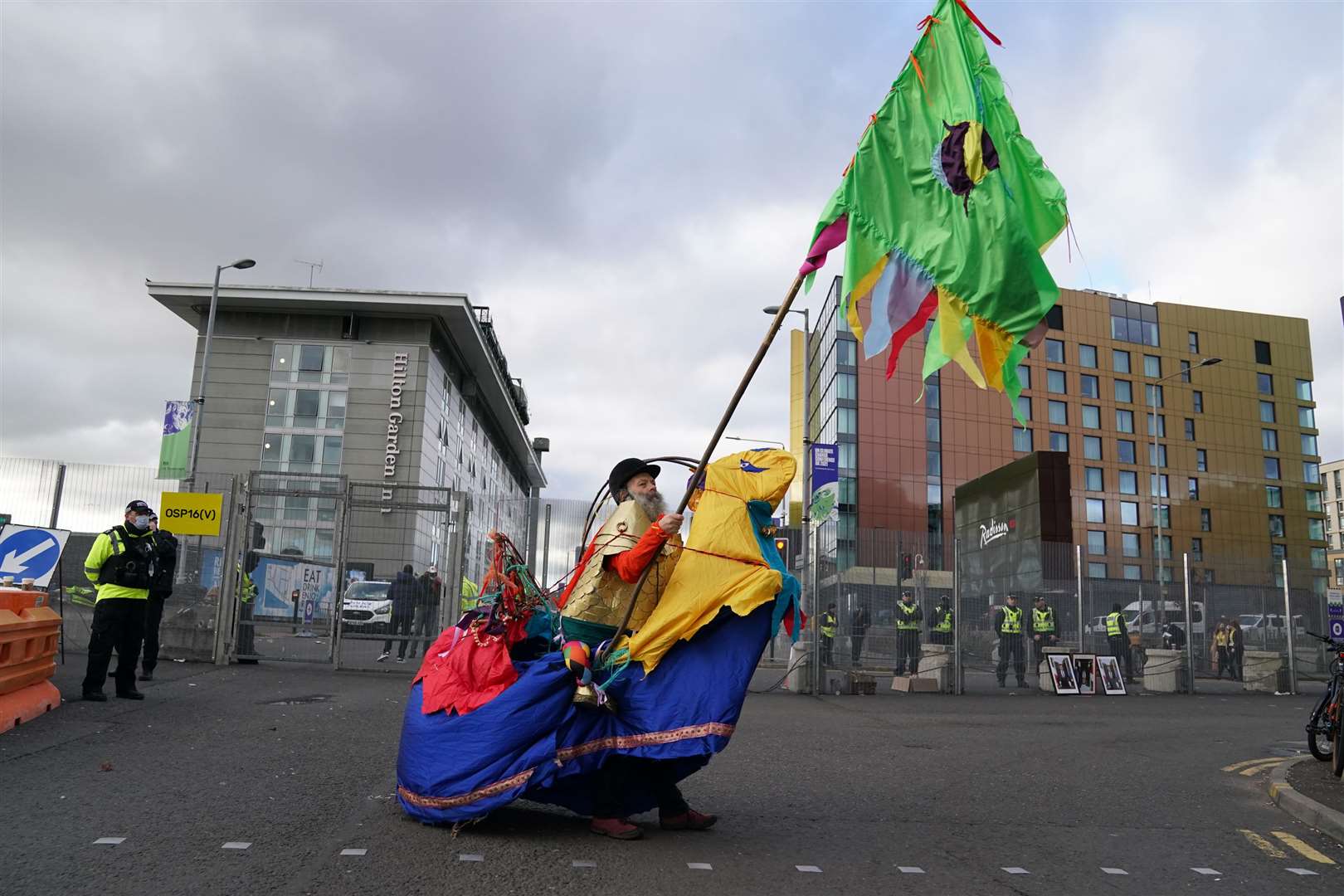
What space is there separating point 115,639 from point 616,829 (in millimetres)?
6549

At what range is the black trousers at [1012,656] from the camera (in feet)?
58.4

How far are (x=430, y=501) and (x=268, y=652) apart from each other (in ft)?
10.4

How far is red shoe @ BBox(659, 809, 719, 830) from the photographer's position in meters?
5.48

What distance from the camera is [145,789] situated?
5.86m

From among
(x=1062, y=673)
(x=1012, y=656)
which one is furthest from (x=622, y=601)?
(x=1062, y=673)

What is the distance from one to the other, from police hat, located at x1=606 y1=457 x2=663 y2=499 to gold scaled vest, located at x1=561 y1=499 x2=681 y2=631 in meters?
0.23

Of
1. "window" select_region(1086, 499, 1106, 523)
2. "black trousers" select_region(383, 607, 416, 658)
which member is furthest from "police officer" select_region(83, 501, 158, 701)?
"window" select_region(1086, 499, 1106, 523)

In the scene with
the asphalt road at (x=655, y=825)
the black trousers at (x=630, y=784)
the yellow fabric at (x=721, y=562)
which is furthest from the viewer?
the black trousers at (x=630, y=784)

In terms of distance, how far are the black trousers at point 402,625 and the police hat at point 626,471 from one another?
33.4 ft

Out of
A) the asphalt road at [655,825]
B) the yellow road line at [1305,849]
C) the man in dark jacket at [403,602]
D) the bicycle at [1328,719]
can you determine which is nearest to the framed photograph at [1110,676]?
the asphalt road at [655,825]

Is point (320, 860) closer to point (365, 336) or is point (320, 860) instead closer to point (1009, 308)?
point (1009, 308)

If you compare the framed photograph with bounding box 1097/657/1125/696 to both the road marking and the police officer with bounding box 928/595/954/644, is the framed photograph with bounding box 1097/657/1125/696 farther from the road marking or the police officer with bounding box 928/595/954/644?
the road marking

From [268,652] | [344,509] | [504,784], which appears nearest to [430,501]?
[344,509]

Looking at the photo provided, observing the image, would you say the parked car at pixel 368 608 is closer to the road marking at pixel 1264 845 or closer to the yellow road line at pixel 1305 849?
the road marking at pixel 1264 845
